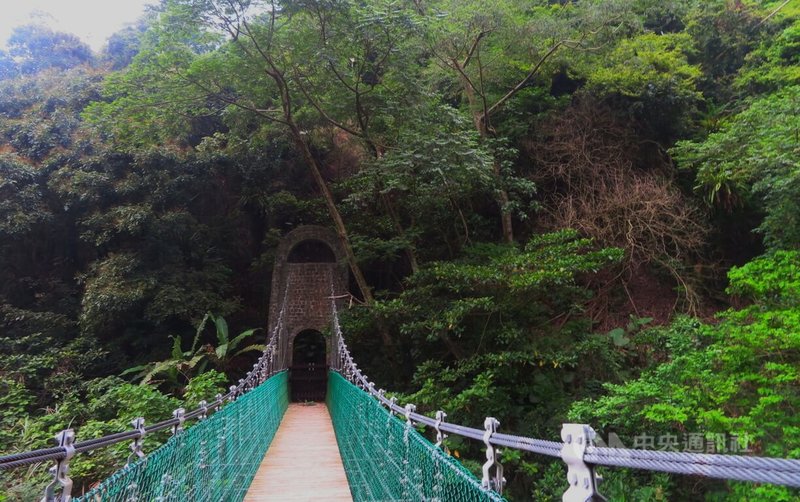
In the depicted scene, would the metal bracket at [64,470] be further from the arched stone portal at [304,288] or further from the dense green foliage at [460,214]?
the arched stone portal at [304,288]

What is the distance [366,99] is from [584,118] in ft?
11.5

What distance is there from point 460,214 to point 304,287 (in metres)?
3.63

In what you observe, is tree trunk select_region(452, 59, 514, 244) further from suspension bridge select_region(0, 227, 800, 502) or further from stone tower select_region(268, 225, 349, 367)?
stone tower select_region(268, 225, 349, 367)

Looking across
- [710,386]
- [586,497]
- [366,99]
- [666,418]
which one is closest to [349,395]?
[666,418]

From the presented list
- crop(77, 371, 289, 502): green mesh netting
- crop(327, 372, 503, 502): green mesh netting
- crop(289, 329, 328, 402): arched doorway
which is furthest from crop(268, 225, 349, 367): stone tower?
crop(327, 372, 503, 502): green mesh netting

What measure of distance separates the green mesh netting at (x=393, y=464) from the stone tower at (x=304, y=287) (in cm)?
512

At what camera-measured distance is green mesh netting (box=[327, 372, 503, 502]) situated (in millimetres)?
1331

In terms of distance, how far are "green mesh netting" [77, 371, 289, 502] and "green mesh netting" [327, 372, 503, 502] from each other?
2.46ft

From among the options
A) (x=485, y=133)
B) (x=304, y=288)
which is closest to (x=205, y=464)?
(x=485, y=133)

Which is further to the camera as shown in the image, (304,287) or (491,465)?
(304,287)

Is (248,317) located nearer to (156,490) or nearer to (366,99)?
(366,99)

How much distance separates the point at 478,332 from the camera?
5906 millimetres

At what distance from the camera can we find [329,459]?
159 inches

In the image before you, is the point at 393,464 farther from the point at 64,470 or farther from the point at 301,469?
the point at 301,469
